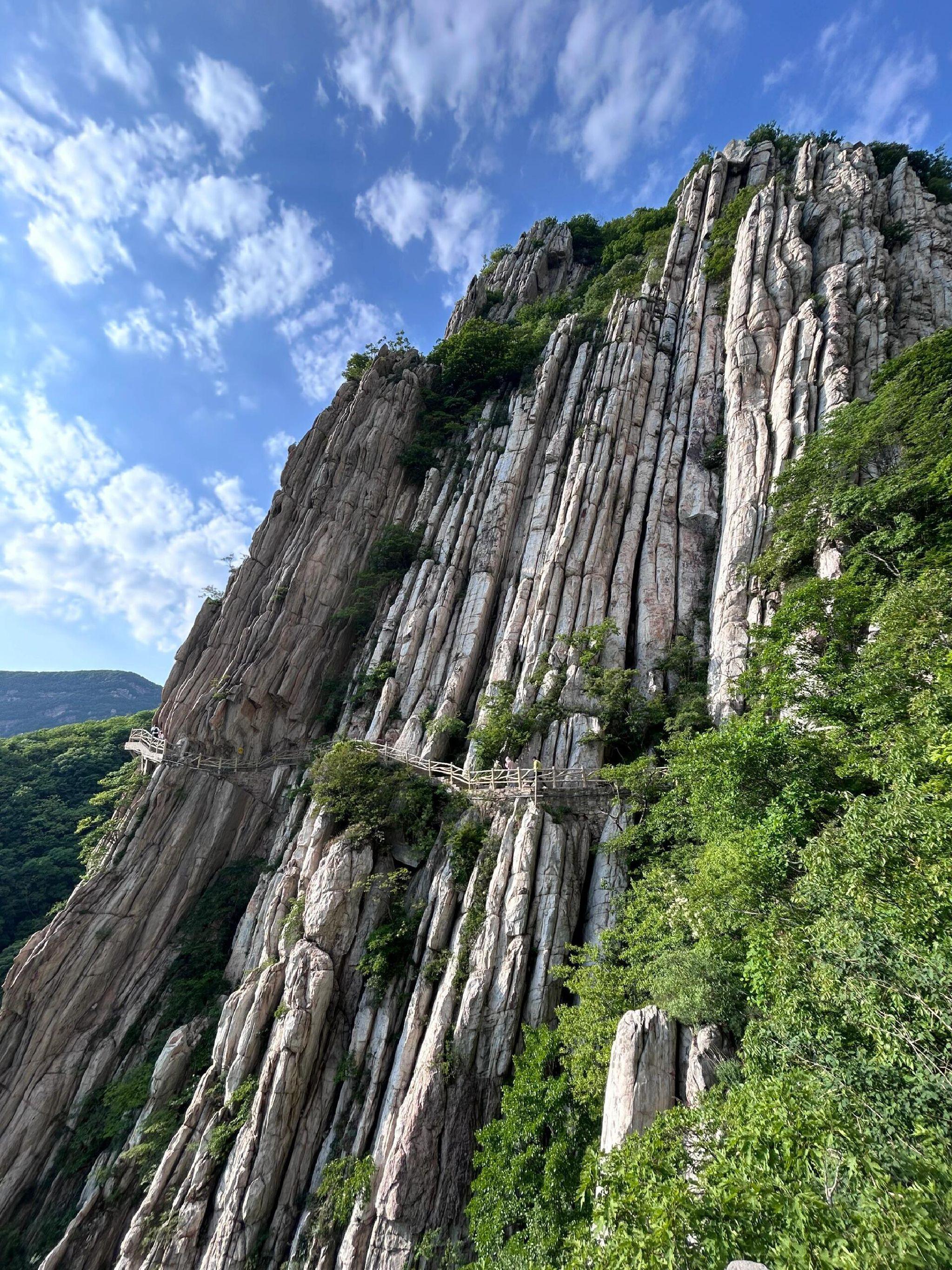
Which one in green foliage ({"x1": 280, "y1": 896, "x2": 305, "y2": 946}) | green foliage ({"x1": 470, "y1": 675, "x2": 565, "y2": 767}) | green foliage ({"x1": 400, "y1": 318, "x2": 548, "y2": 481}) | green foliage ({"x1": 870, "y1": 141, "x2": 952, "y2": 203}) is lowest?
green foliage ({"x1": 280, "y1": 896, "x2": 305, "y2": 946})

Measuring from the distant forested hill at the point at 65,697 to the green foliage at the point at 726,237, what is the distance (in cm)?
10969

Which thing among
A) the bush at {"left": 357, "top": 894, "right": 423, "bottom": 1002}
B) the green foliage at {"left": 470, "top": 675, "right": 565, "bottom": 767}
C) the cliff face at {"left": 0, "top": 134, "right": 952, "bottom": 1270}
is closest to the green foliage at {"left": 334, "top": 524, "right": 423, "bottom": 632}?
the cliff face at {"left": 0, "top": 134, "right": 952, "bottom": 1270}

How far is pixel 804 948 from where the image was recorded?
7.39 metres

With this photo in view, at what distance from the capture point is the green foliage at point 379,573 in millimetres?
29000

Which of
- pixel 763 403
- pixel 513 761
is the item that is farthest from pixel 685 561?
pixel 513 761

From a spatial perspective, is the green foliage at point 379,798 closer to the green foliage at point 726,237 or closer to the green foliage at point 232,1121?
the green foliage at point 232,1121

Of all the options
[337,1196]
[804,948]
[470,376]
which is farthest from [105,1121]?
[470,376]

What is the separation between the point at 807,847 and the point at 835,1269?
5078mm

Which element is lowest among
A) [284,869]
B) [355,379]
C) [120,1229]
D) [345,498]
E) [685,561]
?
[120,1229]

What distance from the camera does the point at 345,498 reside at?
105 feet

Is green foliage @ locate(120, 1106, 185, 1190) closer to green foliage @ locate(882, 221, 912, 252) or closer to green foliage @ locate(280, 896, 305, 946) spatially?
green foliage @ locate(280, 896, 305, 946)

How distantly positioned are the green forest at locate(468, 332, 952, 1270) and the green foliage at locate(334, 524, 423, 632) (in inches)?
712

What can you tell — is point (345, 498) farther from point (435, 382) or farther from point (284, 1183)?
point (284, 1183)

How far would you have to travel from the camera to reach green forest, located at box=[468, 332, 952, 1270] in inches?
189
